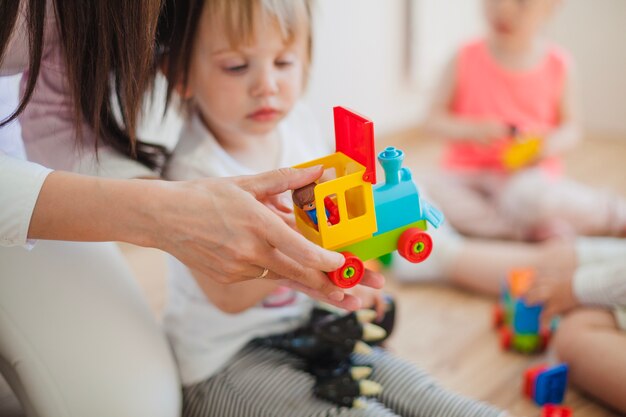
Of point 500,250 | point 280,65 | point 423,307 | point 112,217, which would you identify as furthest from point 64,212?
point 500,250

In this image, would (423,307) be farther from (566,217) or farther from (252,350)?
(252,350)

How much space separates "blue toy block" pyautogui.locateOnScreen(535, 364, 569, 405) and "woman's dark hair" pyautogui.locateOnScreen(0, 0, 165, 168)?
69cm

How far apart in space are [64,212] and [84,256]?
0.20m

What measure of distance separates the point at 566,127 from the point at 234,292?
1.11 metres

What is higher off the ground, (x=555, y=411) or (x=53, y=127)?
(x=53, y=127)

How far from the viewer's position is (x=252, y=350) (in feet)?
3.12

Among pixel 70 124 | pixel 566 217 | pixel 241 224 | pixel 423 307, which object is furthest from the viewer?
pixel 566 217

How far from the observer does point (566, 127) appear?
5.53ft

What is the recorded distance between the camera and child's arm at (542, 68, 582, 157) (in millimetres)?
1625

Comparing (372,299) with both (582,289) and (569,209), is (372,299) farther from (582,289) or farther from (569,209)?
(569,209)

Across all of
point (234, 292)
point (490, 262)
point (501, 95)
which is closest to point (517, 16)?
point (501, 95)

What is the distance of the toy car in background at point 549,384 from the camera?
105 cm

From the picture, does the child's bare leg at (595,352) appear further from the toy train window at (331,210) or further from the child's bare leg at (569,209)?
the toy train window at (331,210)

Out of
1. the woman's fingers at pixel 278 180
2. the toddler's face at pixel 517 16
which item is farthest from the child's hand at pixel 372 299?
the toddler's face at pixel 517 16
